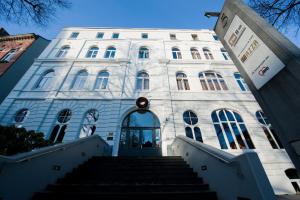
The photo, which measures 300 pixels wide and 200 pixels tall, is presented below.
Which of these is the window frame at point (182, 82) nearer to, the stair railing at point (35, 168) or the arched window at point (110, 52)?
the arched window at point (110, 52)

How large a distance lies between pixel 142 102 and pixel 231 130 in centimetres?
670

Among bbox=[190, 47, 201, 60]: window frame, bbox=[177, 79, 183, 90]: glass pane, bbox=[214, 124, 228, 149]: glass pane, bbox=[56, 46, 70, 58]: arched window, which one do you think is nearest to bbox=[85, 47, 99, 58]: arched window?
bbox=[56, 46, 70, 58]: arched window

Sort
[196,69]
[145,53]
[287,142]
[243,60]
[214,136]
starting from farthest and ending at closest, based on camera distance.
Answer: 1. [145,53]
2. [196,69]
3. [214,136]
4. [243,60]
5. [287,142]

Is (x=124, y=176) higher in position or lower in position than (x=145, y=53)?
lower

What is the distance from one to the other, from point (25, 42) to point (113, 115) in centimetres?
1390

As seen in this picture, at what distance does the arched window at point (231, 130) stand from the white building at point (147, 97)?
61mm

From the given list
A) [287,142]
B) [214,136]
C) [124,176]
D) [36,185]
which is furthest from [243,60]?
[214,136]

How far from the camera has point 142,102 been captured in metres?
10.9

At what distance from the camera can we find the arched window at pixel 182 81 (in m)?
12.4

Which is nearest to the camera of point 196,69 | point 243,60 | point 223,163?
point 223,163

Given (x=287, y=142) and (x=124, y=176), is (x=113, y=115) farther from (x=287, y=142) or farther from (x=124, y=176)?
(x=287, y=142)

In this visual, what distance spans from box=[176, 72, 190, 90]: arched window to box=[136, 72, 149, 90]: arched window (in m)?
2.80

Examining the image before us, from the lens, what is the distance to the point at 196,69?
13.5 m

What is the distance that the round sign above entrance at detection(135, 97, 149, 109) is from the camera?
10766 millimetres
